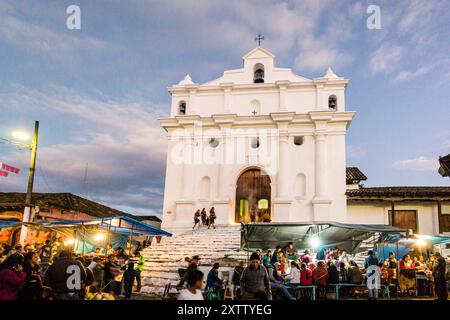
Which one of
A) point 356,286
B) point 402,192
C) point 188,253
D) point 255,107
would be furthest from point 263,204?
point 356,286

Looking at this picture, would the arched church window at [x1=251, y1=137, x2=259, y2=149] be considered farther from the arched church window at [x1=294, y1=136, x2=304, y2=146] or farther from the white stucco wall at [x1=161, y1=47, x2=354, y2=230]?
the arched church window at [x1=294, y1=136, x2=304, y2=146]

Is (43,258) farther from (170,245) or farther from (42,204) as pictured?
(42,204)

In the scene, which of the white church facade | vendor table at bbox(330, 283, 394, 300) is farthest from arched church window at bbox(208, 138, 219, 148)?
vendor table at bbox(330, 283, 394, 300)

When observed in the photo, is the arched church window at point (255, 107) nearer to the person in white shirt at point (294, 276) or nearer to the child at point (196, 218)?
the child at point (196, 218)

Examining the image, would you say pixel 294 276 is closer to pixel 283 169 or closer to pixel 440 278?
pixel 440 278

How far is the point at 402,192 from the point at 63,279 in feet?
63.2

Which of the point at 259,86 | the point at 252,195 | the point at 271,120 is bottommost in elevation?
the point at 252,195

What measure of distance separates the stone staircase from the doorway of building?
2.61 metres

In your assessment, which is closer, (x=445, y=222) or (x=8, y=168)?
(x=8, y=168)

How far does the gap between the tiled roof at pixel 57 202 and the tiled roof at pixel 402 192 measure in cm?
1791

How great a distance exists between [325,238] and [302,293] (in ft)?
7.85

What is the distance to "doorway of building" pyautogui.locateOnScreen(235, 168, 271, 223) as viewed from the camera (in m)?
24.1

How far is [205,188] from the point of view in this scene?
2498cm

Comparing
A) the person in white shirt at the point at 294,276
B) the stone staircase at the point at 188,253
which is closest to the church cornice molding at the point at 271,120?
the stone staircase at the point at 188,253
